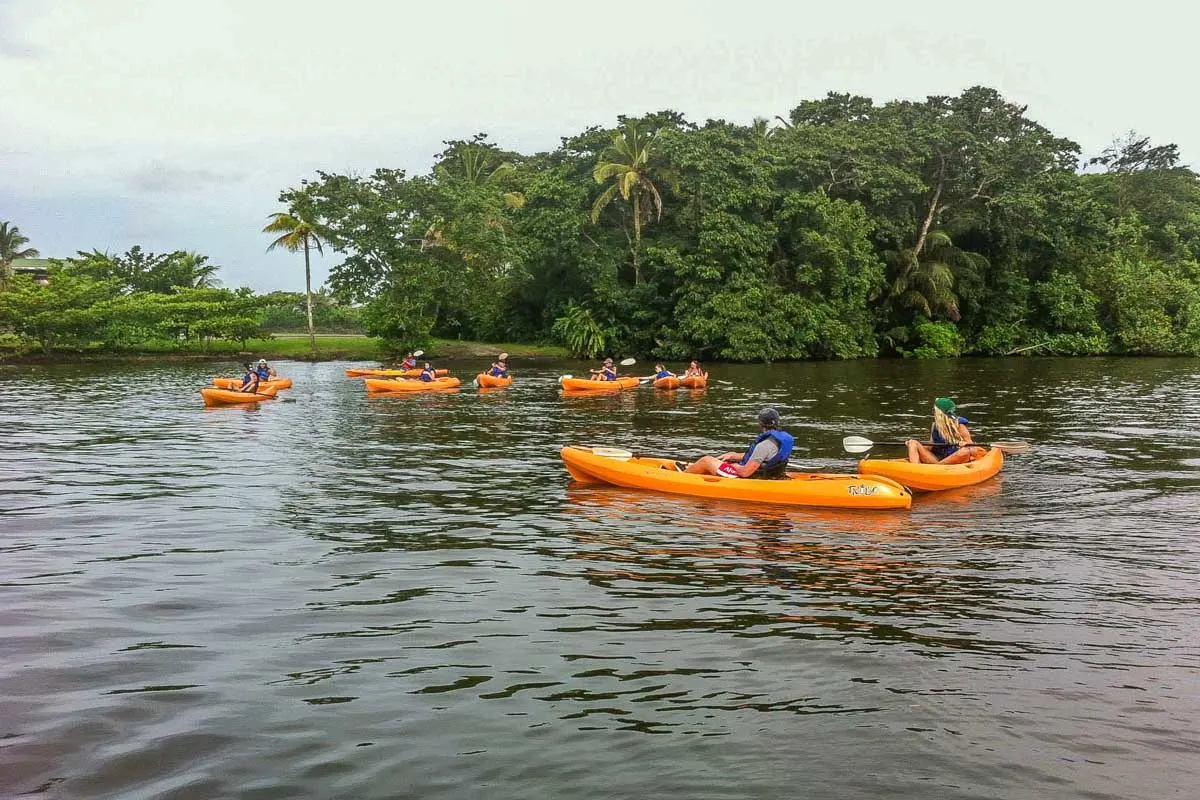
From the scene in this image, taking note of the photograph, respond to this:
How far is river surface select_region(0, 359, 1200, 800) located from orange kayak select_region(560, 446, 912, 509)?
0.29 m

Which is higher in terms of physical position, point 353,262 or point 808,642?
point 353,262

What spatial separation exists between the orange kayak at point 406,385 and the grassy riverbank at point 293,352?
16.3 meters

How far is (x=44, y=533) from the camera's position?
9.73m

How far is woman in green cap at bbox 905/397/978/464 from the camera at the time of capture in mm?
13416

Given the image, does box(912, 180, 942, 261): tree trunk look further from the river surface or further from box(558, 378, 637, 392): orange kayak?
the river surface

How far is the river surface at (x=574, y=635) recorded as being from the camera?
473 centimetres

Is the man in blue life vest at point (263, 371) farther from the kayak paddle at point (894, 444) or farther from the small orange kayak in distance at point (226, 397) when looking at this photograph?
the kayak paddle at point (894, 444)

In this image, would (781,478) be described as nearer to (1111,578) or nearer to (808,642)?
(1111,578)

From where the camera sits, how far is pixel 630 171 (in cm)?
4162

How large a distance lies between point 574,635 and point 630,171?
37.0 m

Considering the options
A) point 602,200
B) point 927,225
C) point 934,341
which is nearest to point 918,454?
point 602,200

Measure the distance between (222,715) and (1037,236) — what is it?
158 feet

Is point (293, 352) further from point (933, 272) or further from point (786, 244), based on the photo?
point (933, 272)

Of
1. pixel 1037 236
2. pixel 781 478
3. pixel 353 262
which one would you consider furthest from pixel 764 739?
pixel 1037 236
